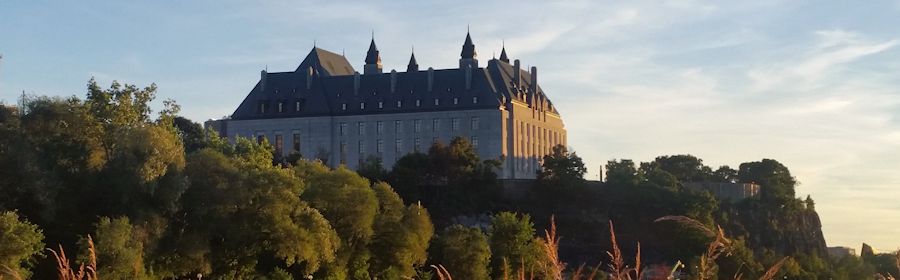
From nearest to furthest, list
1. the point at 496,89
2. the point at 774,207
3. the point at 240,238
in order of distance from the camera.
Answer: the point at 240,238
the point at 774,207
the point at 496,89

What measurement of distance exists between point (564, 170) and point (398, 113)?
81.3ft

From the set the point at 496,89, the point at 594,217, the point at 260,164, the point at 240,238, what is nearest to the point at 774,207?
the point at 594,217

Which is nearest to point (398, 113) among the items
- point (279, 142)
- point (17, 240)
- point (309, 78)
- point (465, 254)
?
point (309, 78)

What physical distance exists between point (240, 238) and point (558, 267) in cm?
4597

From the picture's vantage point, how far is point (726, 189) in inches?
4343

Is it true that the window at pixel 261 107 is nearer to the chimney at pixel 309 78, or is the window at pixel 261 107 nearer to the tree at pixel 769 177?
the chimney at pixel 309 78

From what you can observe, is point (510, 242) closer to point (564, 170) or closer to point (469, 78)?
point (564, 170)

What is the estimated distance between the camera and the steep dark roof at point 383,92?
12206 cm

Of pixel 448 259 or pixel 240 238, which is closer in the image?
pixel 240 238

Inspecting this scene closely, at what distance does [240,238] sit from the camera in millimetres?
52562

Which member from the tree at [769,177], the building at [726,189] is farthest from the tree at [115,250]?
the tree at [769,177]

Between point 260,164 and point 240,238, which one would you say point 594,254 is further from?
point 240,238

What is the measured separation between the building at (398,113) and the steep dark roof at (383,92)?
10 cm

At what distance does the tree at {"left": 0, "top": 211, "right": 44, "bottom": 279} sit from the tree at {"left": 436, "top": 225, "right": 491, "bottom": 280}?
69.3 feet
